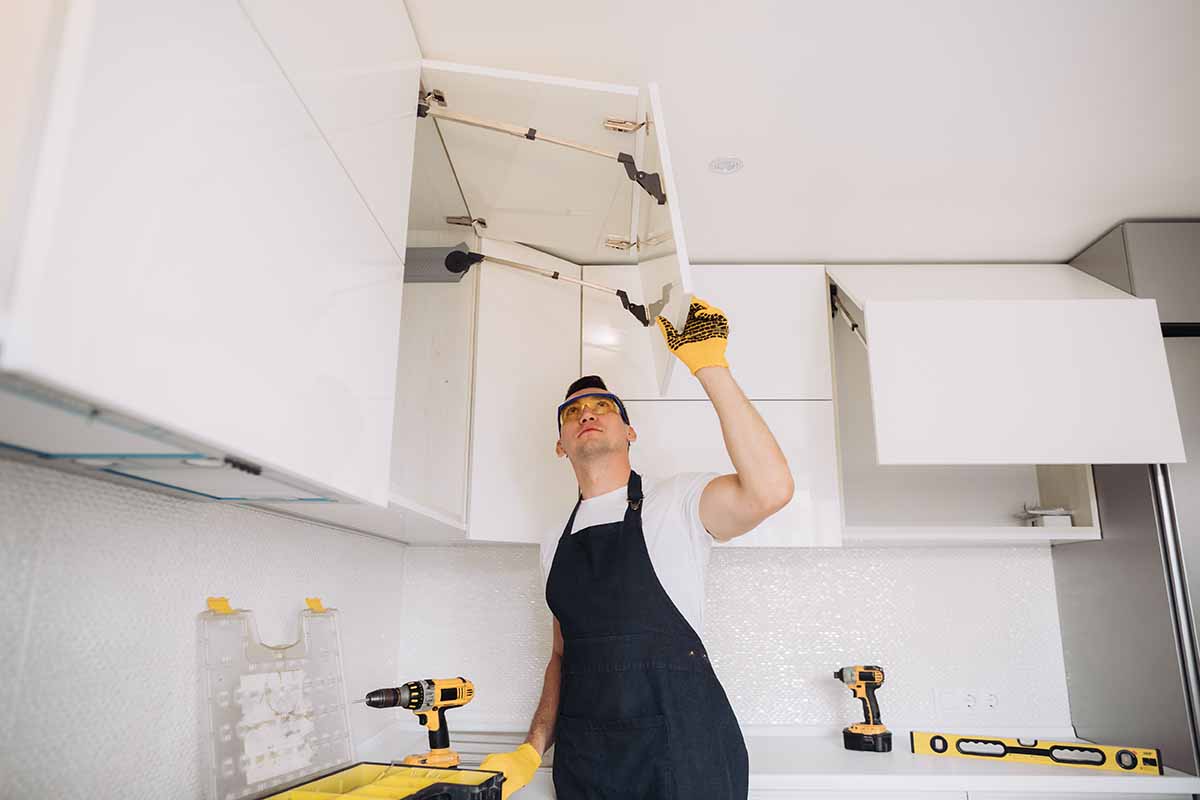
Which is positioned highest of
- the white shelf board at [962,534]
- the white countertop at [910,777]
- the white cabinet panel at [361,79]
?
the white cabinet panel at [361,79]

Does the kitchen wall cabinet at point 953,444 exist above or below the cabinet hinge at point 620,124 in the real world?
below

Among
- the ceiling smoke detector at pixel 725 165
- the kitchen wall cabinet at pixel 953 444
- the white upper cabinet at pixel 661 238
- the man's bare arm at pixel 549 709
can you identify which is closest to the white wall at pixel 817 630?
the kitchen wall cabinet at pixel 953 444

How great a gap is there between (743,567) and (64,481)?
2007 millimetres

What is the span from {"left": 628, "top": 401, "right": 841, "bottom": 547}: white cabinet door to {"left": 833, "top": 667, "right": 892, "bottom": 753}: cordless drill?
0.40 metres

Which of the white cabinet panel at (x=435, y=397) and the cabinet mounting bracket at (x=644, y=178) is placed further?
the cabinet mounting bracket at (x=644, y=178)

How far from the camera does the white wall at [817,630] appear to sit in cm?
246

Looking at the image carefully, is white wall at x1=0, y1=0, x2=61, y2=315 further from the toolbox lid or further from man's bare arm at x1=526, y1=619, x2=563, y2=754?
man's bare arm at x1=526, y1=619, x2=563, y2=754

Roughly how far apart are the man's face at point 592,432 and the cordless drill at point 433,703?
0.65 metres

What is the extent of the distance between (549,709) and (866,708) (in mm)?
990

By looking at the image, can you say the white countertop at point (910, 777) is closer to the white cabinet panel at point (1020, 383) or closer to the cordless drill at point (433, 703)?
the cordless drill at point (433, 703)

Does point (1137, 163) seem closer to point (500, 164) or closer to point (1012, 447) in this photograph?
point (1012, 447)

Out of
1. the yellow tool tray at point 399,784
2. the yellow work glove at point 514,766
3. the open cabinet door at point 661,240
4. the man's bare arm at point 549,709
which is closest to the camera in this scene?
the yellow tool tray at point 399,784

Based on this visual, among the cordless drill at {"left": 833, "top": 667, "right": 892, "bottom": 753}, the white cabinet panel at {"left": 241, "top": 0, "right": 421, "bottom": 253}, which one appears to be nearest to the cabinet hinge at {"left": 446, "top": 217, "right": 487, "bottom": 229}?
the white cabinet panel at {"left": 241, "top": 0, "right": 421, "bottom": 253}

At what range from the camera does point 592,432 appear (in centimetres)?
200
